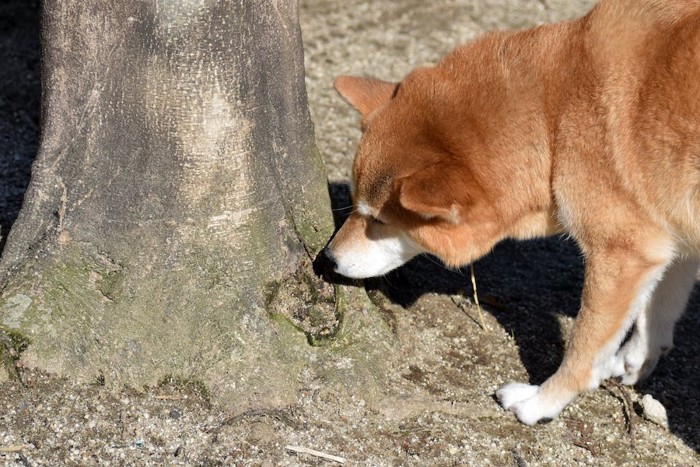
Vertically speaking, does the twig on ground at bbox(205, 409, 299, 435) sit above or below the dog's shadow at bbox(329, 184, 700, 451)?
above

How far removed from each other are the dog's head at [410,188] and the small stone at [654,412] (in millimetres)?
1116

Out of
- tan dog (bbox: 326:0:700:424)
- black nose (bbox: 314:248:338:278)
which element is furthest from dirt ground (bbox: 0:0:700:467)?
black nose (bbox: 314:248:338:278)

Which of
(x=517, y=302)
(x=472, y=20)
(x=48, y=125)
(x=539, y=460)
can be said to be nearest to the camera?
(x=48, y=125)

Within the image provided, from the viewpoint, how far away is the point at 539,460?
3.62 m

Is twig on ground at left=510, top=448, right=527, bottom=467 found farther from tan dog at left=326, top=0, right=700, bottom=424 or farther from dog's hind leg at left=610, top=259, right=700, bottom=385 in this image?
dog's hind leg at left=610, top=259, right=700, bottom=385

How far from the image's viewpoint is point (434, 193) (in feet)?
11.0

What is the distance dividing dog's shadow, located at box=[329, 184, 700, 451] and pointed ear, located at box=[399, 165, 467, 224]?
33.8 inches

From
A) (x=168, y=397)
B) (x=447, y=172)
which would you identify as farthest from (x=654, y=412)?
(x=168, y=397)

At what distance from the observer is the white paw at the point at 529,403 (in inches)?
149

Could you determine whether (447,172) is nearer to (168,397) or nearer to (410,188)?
(410,188)

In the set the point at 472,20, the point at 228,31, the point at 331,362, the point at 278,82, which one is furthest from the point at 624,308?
the point at 472,20

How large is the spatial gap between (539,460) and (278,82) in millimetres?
1996

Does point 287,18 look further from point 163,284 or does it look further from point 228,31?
point 163,284

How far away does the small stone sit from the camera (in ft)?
13.0
